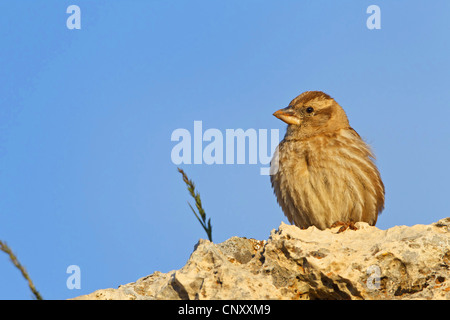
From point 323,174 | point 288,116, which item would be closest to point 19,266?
point 323,174

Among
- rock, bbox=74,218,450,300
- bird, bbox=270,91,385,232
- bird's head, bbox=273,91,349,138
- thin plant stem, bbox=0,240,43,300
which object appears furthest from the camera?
bird's head, bbox=273,91,349,138

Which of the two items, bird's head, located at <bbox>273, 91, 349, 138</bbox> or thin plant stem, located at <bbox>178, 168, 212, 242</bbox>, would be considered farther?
bird's head, located at <bbox>273, 91, 349, 138</bbox>

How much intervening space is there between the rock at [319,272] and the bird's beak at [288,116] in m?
3.26

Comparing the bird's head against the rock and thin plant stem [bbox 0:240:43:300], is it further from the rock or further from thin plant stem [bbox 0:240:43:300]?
thin plant stem [bbox 0:240:43:300]

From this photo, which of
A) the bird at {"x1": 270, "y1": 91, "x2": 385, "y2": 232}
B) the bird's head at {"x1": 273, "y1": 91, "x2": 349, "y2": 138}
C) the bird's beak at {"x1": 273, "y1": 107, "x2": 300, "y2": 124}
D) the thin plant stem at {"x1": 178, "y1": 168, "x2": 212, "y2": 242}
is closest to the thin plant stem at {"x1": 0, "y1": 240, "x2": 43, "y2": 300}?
the thin plant stem at {"x1": 178, "y1": 168, "x2": 212, "y2": 242}

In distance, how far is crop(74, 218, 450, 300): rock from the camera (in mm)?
3930

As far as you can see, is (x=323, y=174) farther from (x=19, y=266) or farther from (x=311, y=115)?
(x=19, y=266)

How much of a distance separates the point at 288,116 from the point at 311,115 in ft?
1.03

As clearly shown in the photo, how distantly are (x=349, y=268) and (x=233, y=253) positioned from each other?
3.67 feet

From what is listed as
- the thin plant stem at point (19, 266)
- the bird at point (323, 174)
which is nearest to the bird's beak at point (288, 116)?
the bird at point (323, 174)

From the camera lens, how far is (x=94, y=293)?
4227 mm

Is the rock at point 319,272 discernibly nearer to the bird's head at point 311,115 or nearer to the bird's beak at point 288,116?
the bird's head at point 311,115
